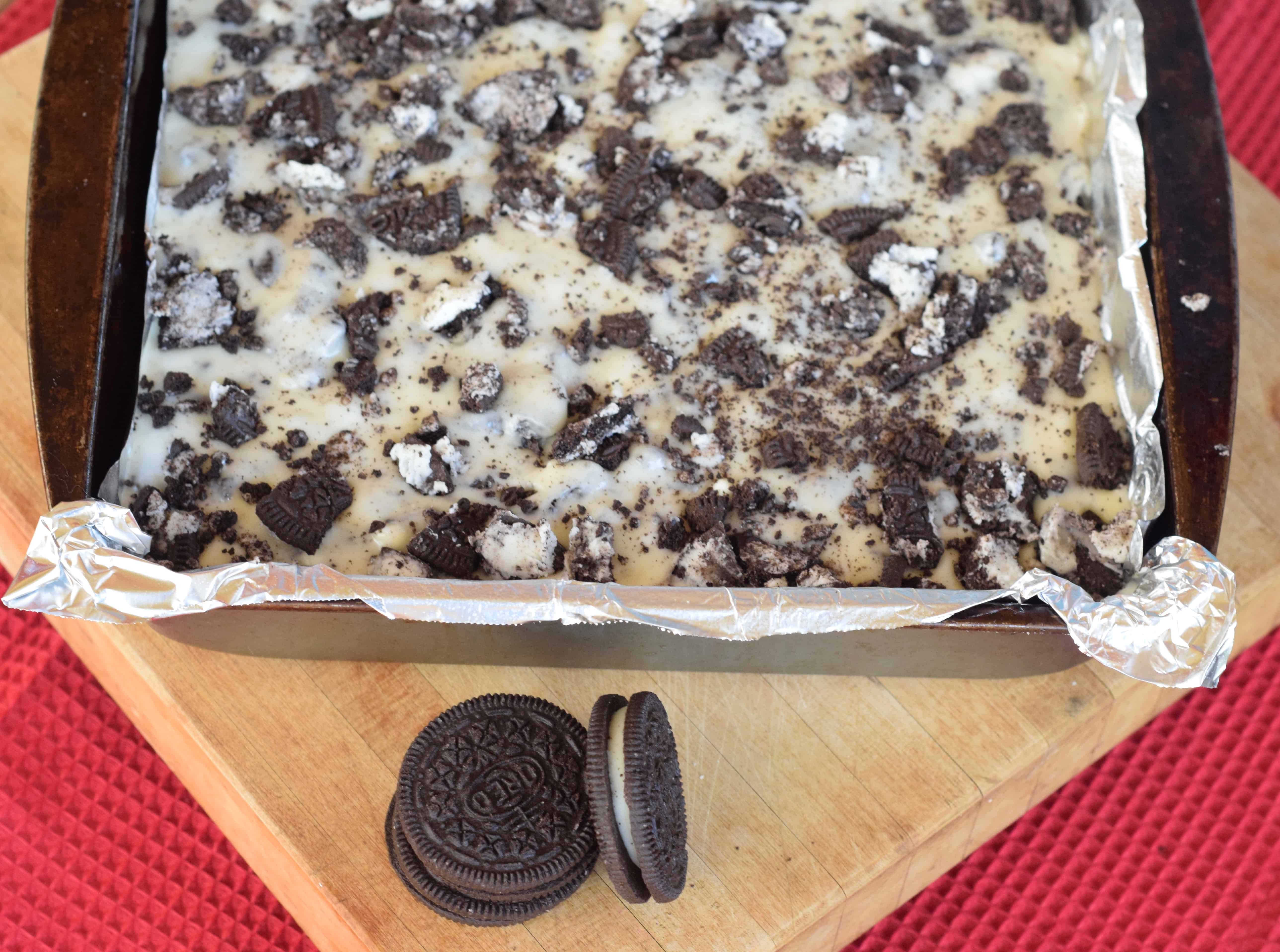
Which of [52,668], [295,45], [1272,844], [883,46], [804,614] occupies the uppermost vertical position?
[883,46]

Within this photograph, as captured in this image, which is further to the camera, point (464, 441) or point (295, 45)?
point (295, 45)

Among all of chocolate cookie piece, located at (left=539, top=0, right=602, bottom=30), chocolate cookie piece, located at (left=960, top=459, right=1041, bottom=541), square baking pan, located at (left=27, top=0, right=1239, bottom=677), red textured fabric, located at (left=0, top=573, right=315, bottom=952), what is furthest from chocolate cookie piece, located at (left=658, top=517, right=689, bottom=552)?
chocolate cookie piece, located at (left=539, top=0, right=602, bottom=30)

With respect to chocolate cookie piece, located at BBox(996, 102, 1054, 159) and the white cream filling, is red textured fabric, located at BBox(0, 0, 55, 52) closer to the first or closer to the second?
chocolate cookie piece, located at BBox(996, 102, 1054, 159)

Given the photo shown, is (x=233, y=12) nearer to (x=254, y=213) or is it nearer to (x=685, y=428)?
(x=254, y=213)

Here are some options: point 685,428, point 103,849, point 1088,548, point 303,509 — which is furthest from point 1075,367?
point 103,849

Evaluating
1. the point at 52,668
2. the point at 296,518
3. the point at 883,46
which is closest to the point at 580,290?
the point at 296,518

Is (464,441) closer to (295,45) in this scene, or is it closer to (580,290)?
(580,290)
